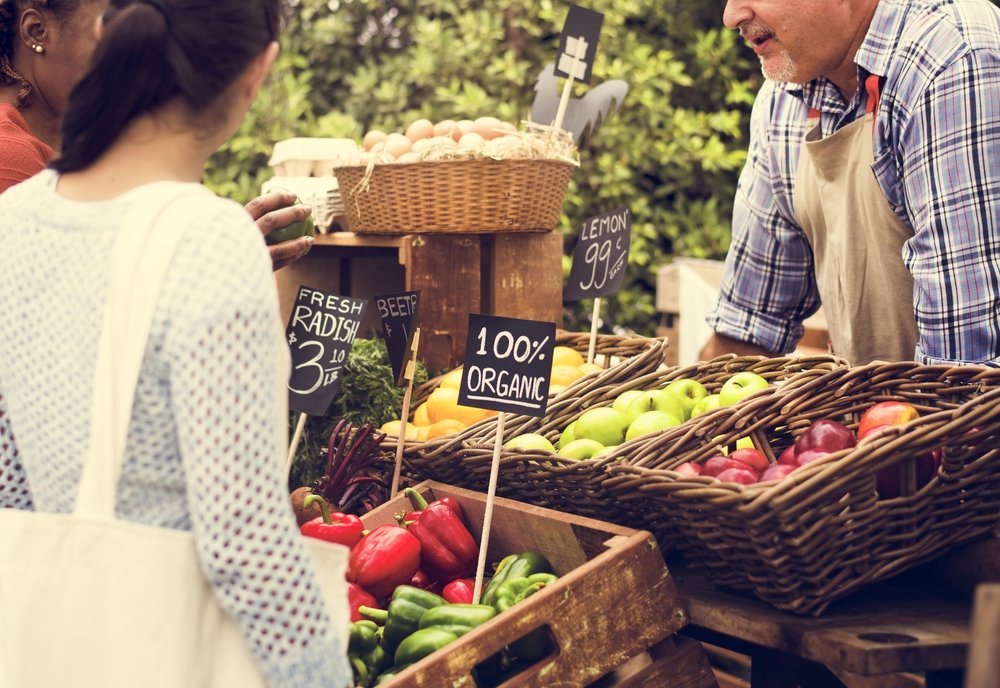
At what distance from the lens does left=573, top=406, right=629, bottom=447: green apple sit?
220cm

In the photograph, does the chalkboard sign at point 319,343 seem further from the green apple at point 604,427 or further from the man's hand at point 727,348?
the man's hand at point 727,348

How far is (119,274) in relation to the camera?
46.4 inches

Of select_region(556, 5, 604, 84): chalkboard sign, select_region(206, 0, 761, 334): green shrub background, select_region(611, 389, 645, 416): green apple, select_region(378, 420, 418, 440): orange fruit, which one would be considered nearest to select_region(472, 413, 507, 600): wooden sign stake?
select_region(611, 389, 645, 416): green apple

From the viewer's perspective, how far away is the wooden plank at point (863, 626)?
5.20 ft

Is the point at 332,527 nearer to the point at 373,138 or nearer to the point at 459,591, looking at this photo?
the point at 459,591

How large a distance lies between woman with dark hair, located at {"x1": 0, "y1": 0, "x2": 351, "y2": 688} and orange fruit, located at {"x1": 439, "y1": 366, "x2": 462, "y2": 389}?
56.3 inches

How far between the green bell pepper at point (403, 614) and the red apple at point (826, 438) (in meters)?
0.68

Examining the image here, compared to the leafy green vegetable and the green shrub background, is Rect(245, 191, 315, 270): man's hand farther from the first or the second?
the green shrub background

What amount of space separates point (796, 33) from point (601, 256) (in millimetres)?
682

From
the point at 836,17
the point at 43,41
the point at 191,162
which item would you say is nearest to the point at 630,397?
the point at 836,17

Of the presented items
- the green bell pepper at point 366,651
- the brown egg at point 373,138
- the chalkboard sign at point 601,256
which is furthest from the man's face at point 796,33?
the green bell pepper at point 366,651

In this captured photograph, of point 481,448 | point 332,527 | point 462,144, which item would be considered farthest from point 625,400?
point 462,144

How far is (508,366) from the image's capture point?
203 cm

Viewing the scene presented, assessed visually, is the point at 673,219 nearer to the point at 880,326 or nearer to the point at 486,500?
the point at 880,326
